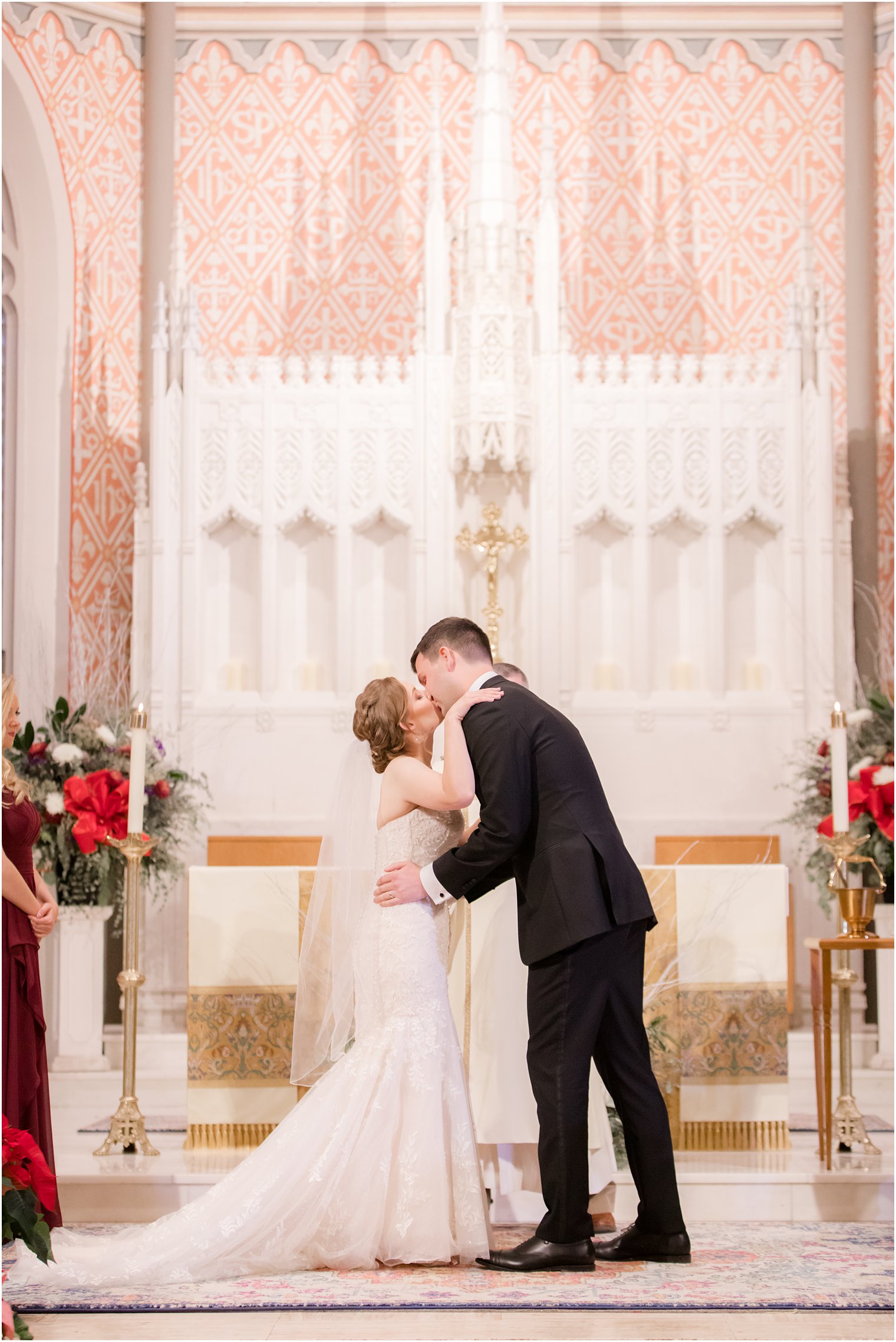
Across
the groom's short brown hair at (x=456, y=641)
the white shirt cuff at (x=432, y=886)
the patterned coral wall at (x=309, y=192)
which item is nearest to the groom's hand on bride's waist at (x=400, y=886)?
the white shirt cuff at (x=432, y=886)

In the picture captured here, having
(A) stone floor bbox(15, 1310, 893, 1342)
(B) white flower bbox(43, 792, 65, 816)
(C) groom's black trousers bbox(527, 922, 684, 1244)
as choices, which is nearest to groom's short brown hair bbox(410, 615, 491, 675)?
(C) groom's black trousers bbox(527, 922, 684, 1244)

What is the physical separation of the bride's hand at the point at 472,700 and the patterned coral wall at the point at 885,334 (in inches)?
215

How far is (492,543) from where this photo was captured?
27.1 ft

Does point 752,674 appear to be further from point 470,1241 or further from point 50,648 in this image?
point 470,1241

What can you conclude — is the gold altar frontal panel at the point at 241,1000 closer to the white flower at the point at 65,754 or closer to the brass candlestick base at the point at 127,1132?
the brass candlestick base at the point at 127,1132

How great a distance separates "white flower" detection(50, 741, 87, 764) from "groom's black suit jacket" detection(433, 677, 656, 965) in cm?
288

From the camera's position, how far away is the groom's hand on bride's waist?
13.6 ft

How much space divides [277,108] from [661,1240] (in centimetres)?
853

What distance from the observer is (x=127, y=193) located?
9781 mm

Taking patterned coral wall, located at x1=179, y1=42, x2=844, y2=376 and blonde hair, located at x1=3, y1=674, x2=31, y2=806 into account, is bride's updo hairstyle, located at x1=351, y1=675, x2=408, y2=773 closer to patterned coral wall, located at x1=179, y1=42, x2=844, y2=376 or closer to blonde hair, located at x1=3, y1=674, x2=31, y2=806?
blonde hair, located at x1=3, y1=674, x2=31, y2=806

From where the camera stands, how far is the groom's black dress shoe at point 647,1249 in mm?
3939

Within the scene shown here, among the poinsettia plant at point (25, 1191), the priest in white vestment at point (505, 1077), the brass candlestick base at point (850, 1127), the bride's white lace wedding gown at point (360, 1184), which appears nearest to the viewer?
the poinsettia plant at point (25, 1191)

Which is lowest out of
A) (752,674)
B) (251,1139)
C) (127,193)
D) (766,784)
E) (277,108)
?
(251,1139)

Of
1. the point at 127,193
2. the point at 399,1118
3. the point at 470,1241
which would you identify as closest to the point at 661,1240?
the point at 470,1241
